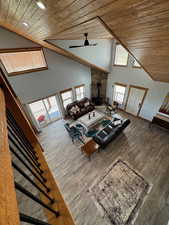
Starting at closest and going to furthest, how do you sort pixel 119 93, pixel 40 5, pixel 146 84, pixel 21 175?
1. pixel 21 175
2. pixel 40 5
3. pixel 146 84
4. pixel 119 93

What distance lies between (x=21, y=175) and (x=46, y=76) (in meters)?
5.00

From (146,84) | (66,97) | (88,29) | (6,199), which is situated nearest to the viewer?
(6,199)

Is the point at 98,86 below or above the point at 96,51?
below

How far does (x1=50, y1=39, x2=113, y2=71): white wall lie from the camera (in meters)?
4.48

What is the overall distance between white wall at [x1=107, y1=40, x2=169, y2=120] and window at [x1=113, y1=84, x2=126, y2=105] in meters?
0.41

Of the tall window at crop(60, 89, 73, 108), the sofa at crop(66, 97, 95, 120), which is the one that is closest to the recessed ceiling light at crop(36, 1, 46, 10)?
the tall window at crop(60, 89, 73, 108)

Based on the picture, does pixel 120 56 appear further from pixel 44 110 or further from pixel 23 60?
pixel 44 110

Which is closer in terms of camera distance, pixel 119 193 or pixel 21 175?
pixel 21 175

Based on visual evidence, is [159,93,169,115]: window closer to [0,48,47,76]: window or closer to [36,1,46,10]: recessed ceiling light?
[36,1,46,10]: recessed ceiling light

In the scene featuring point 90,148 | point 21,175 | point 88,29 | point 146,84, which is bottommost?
point 90,148

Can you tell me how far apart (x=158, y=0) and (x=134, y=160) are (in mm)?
4651

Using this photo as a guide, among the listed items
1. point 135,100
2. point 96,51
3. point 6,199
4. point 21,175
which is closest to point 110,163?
point 21,175

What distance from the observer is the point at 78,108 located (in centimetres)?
688

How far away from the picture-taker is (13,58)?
174 inches
